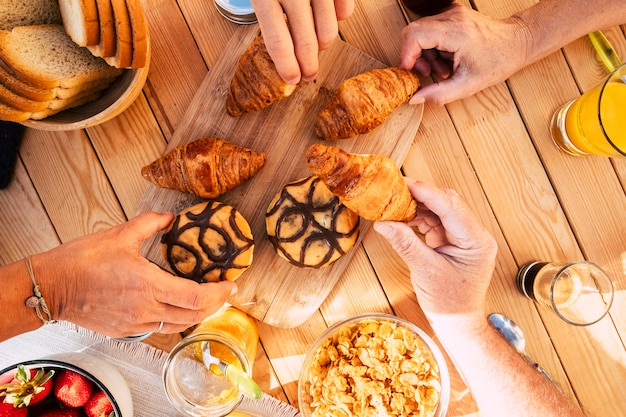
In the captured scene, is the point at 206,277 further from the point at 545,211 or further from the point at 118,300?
the point at 545,211

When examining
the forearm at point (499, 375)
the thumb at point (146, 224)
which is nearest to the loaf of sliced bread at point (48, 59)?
the thumb at point (146, 224)

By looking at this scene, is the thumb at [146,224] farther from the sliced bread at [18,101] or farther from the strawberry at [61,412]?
the strawberry at [61,412]

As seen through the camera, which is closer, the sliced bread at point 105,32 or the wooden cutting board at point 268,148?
the sliced bread at point 105,32

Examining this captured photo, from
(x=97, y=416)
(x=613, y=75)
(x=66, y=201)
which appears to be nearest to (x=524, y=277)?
(x=613, y=75)

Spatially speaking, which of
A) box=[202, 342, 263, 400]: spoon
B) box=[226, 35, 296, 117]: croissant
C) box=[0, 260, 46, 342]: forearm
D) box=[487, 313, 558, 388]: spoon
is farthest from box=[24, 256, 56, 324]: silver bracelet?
box=[487, 313, 558, 388]: spoon

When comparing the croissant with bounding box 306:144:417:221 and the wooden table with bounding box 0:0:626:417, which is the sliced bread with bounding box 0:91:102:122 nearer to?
the wooden table with bounding box 0:0:626:417

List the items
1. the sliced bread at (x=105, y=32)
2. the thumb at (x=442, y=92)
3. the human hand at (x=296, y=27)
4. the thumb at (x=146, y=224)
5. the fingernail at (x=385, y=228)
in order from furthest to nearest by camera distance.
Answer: the thumb at (x=442, y=92), the fingernail at (x=385, y=228), the thumb at (x=146, y=224), the sliced bread at (x=105, y=32), the human hand at (x=296, y=27)

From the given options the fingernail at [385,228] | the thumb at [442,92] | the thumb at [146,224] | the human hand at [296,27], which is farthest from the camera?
the thumb at [442,92]
